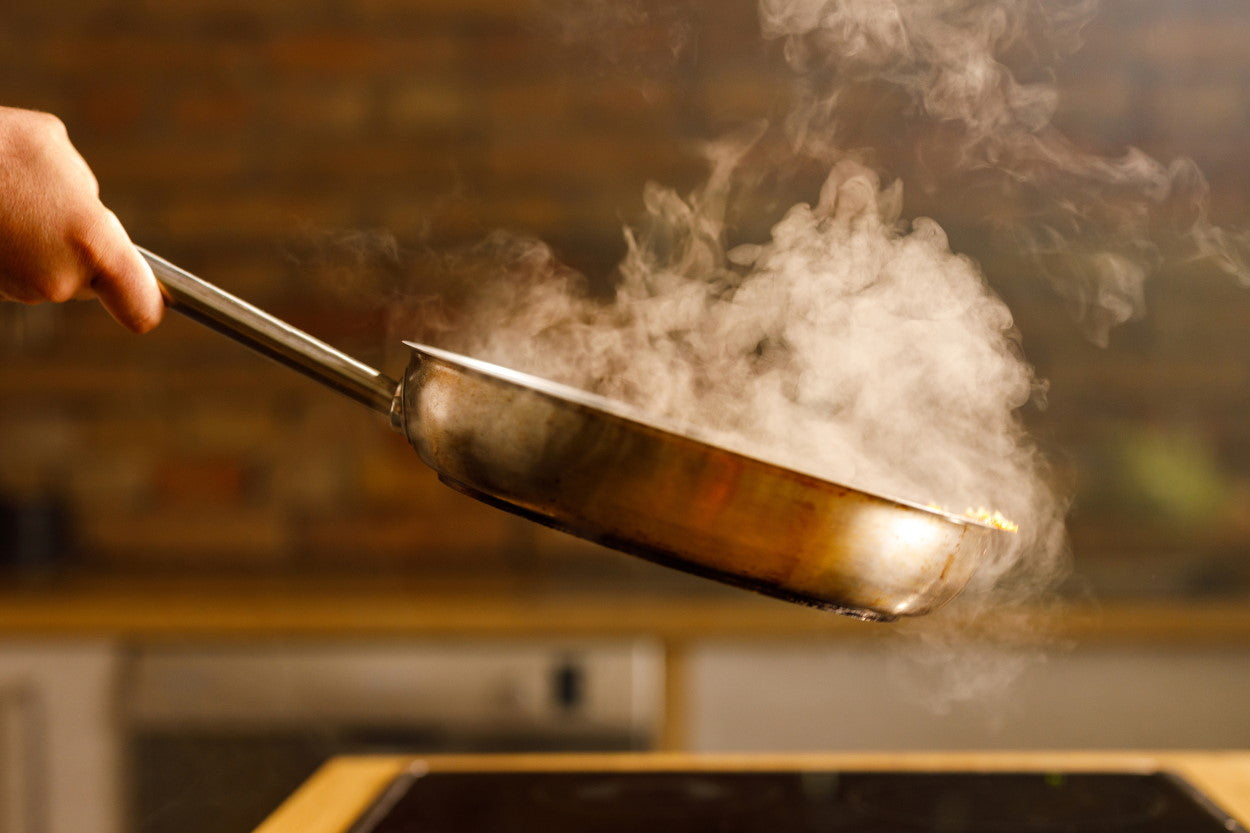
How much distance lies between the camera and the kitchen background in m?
2.36

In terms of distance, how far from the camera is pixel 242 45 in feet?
8.09

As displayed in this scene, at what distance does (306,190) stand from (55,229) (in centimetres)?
184

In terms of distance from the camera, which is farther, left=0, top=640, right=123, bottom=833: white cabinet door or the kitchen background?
the kitchen background

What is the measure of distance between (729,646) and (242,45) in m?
1.60

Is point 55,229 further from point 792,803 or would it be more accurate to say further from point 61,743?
point 61,743

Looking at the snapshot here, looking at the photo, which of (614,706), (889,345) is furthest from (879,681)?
(889,345)

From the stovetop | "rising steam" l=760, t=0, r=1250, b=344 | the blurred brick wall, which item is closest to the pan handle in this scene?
the stovetop

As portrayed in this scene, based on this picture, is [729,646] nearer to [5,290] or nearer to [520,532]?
[520,532]

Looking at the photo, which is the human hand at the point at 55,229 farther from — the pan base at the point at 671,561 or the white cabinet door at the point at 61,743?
the white cabinet door at the point at 61,743

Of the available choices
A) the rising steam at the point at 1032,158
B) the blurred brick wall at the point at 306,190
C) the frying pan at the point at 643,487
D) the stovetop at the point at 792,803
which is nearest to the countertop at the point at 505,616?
the blurred brick wall at the point at 306,190

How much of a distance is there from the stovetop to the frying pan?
1.17ft

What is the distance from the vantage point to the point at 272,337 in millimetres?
685

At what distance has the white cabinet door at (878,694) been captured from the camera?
189 cm

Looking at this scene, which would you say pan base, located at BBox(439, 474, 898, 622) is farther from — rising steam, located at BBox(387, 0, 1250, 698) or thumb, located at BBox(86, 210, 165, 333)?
rising steam, located at BBox(387, 0, 1250, 698)
